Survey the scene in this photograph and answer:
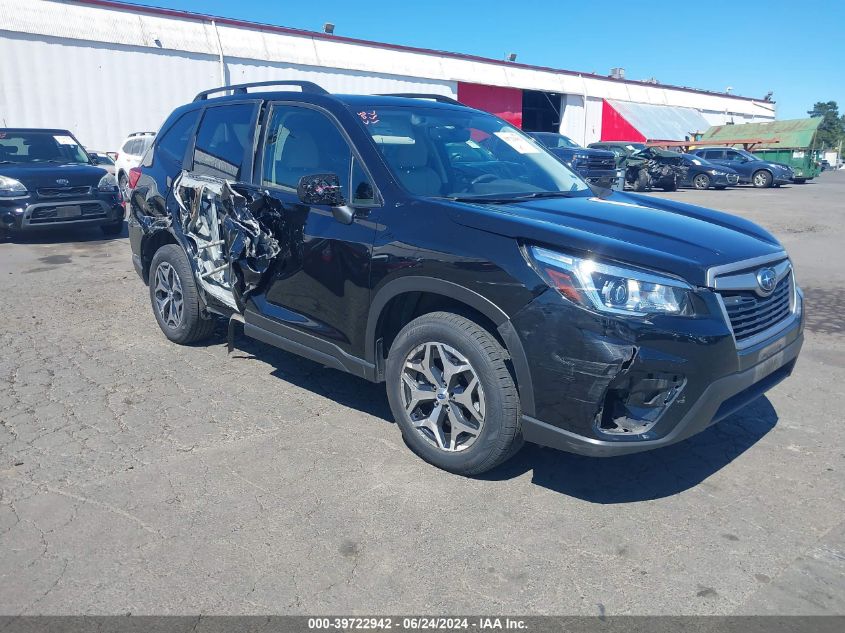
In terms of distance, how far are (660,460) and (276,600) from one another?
223cm

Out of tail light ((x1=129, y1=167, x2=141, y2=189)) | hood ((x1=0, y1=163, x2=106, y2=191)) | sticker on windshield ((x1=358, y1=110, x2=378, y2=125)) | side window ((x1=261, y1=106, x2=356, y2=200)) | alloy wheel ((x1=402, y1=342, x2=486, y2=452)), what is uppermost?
sticker on windshield ((x1=358, y1=110, x2=378, y2=125))

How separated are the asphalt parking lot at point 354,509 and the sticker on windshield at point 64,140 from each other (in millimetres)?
8178

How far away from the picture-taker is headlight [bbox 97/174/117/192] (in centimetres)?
1120

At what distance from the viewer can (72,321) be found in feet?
21.7

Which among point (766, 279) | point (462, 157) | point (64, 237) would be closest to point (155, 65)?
point (64, 237)

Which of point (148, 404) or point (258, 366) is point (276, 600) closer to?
point (148, 404)

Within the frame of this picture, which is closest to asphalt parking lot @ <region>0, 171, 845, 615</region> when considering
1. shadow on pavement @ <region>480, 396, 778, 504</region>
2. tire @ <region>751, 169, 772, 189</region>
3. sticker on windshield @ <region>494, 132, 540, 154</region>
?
shadow on pavement @ <region>480, 396, 778, 504</region>

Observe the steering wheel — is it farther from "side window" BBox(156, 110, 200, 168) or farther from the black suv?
"side window" BBox(156, 110, 200, 168)

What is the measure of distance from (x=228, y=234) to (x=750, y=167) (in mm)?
28412

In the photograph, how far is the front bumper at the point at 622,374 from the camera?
300 cm

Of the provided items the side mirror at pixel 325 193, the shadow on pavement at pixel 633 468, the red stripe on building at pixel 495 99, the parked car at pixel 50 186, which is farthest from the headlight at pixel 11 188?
the red stripe on building at pixel 495 99

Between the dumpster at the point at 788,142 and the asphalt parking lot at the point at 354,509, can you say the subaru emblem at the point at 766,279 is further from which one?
the dumpster at the point at 788,142

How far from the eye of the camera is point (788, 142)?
110 feet

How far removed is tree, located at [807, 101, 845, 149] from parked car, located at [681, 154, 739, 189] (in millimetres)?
40063
